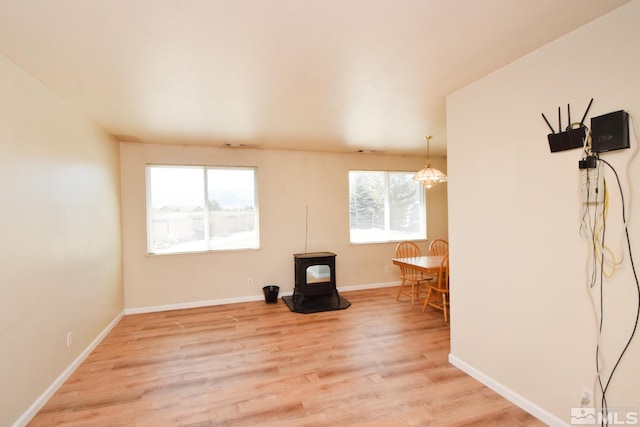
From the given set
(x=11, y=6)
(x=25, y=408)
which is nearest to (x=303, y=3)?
(x=11, y=6)

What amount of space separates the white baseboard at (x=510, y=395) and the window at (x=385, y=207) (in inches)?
114

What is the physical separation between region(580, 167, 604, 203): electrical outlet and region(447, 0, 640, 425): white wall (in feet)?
0.13

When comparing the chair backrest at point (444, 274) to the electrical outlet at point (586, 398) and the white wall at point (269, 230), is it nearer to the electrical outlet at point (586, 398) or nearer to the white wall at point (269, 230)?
the white wall at point (269, 230)

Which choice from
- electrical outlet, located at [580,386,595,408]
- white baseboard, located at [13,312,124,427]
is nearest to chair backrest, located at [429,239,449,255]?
electrical outlet, located at [580,386,595,408]

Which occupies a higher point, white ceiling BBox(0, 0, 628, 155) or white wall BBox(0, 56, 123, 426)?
white ceiling BBox(0, 0, 628, 155)

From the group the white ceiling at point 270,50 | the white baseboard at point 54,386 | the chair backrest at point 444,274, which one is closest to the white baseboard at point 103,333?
the white baseboard at point 54,386

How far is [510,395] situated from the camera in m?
2.20

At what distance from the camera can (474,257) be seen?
248 centimetres

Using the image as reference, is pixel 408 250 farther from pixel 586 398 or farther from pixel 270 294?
pixel 586 398

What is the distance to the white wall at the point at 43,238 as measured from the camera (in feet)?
6.27

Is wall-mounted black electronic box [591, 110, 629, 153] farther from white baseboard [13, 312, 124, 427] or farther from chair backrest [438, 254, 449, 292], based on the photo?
white baseboard [13, 312, 124, 427]

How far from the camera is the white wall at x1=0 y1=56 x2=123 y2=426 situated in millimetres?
1910

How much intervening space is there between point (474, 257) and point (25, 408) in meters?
3.42

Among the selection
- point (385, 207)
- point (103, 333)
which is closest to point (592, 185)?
point (385, 207)
